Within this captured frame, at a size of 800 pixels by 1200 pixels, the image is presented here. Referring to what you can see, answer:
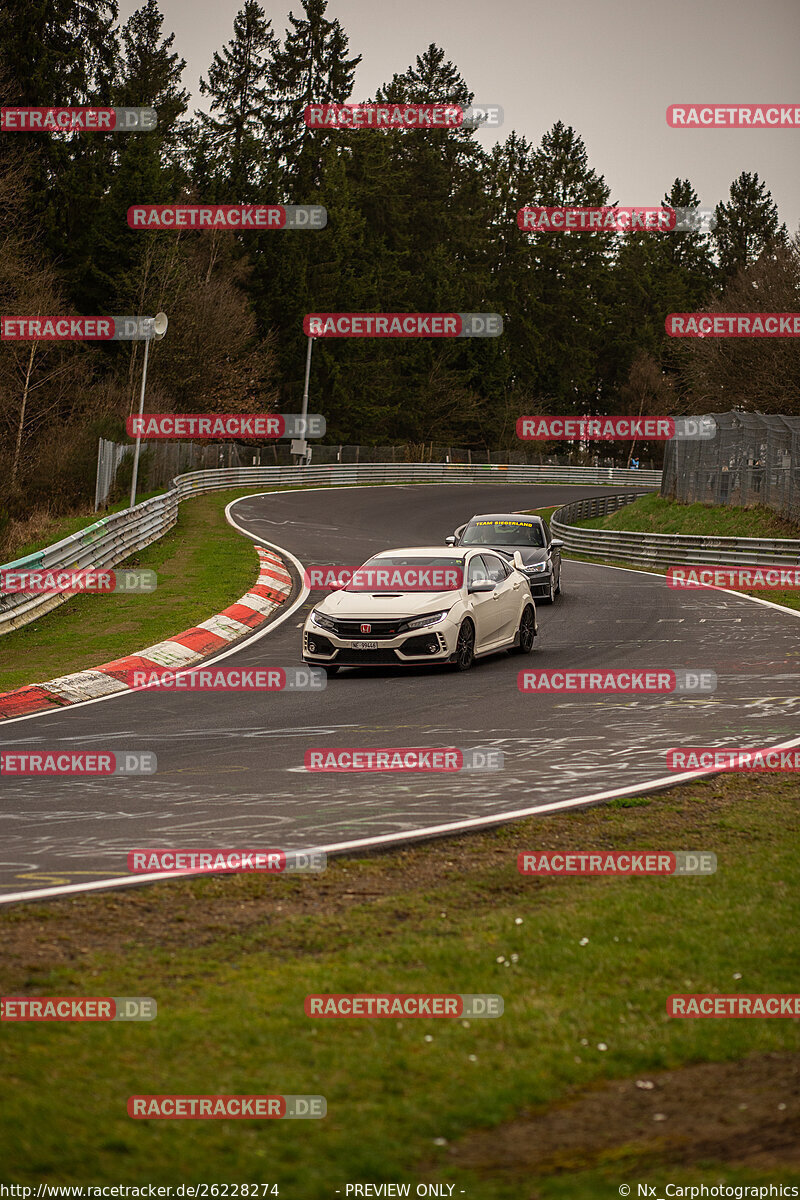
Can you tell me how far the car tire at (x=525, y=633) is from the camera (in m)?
17.9

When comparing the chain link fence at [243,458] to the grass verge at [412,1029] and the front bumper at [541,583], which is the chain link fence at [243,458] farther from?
the grass verge at [412,1029]

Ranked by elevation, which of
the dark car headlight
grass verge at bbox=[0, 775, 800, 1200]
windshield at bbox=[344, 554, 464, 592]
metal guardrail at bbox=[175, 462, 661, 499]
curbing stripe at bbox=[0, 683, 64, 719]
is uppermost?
metal guardrail at bbox=[175, 462, 661, 499]

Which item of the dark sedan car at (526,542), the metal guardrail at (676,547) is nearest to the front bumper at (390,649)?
the dark sedan car at (526,542)

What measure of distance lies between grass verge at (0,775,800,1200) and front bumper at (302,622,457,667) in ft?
27.0

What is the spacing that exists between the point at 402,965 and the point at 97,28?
70622mm

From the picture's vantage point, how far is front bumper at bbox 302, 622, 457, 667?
15.6 metres

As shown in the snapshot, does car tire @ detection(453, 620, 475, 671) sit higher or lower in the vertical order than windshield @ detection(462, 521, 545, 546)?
lower

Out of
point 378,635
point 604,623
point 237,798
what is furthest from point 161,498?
point 237,798

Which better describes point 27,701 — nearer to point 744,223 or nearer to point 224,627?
point 224,627

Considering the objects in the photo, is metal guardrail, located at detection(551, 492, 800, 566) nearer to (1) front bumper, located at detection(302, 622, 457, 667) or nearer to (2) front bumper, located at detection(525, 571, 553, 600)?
(2) front bumper, located at detection(525, 571, 553, 600)

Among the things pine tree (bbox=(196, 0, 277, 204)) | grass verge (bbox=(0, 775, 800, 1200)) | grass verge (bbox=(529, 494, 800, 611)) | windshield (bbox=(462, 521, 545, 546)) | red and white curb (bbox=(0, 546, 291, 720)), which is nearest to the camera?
grass verge (bbox=(0, 775, 800, 1200))

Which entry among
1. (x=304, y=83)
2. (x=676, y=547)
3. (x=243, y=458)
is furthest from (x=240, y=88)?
(x=676, y=547)

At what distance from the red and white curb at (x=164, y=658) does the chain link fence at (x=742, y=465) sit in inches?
597

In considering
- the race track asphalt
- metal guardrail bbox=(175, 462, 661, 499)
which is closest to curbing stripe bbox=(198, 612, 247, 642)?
the race track asphalt
